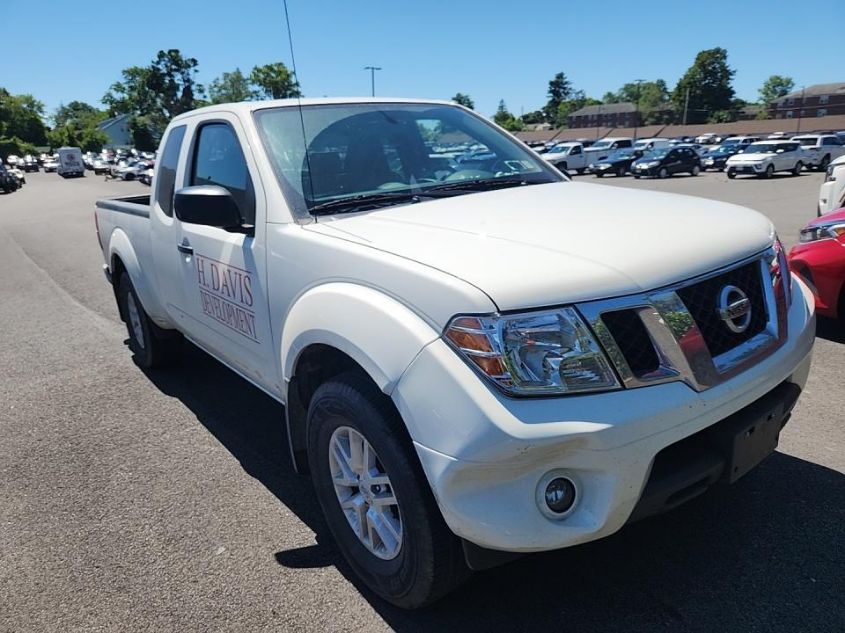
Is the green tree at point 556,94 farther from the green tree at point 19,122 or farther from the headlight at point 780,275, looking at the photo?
the headlight at point 780,275

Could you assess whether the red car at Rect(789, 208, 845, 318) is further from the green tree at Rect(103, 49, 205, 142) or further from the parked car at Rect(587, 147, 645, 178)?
the green tree at Rect(103, 49, 205, 142)

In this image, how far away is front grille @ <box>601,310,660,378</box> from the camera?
197cm

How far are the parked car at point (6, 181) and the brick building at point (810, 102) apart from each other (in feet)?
368

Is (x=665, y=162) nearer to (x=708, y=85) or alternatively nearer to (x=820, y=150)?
(x=820, y=150)

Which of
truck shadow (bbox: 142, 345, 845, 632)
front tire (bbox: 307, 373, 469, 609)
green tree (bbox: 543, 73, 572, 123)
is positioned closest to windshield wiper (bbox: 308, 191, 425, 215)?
front tire (bbox: 307, 373, 469, 609)

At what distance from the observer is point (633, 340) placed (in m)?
1.99

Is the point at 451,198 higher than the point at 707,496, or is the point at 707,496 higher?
the point at 451,198

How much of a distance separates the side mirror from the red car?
426 cm

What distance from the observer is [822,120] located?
7338 cm

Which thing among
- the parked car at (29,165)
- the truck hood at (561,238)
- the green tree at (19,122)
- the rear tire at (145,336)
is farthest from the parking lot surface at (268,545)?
the green tree at (19,122)

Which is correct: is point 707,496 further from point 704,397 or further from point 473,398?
point 473,398

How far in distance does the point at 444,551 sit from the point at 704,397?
3.20ft

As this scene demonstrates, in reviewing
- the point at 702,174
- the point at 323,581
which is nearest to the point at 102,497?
the point at 323,581

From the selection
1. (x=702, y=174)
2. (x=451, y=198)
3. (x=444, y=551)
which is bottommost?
(x=702, y=174)
